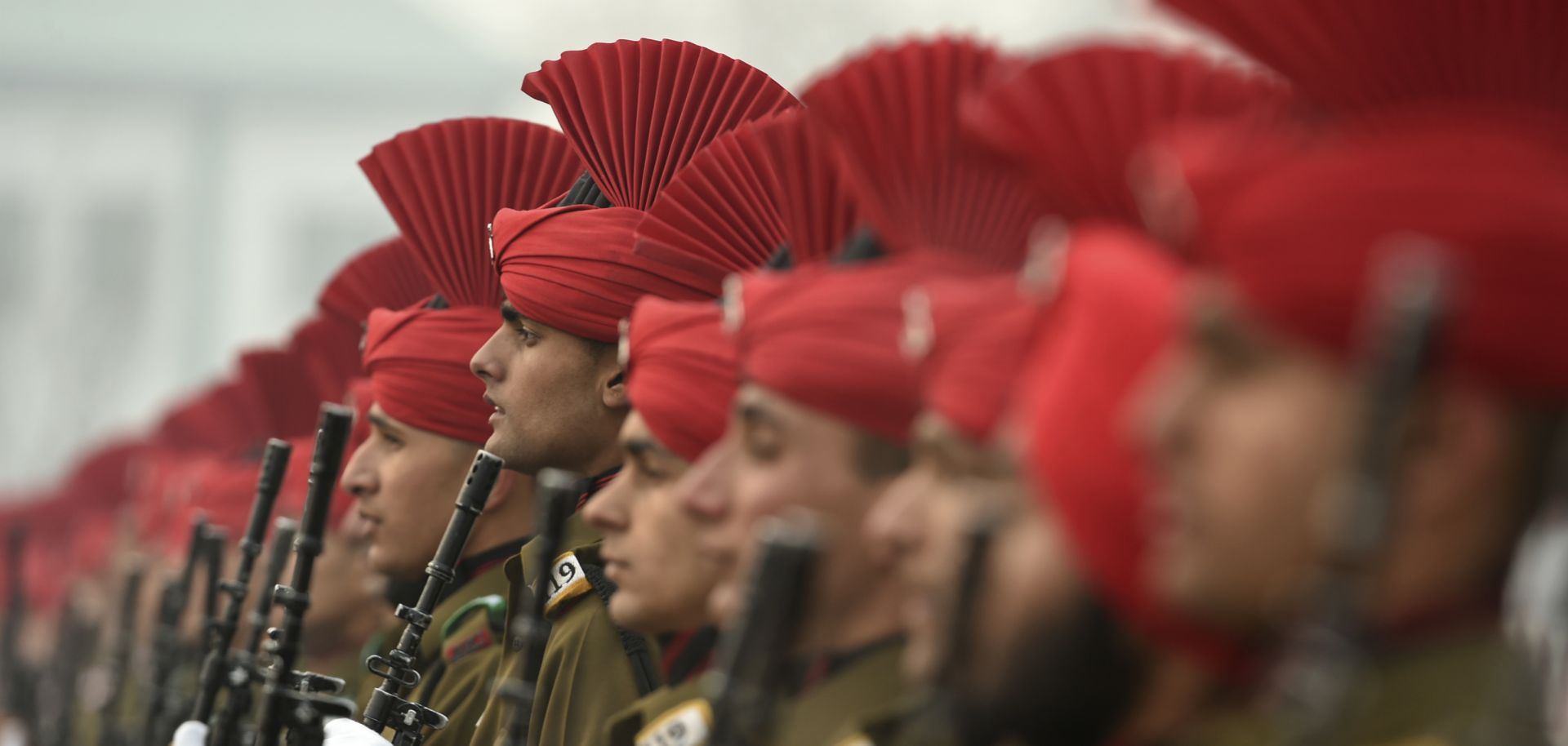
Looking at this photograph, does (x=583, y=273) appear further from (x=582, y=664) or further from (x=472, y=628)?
(x=472, y=628)

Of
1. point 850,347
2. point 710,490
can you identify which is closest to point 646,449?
point 710,490

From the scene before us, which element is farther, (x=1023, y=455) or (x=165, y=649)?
(x=165, y=649)

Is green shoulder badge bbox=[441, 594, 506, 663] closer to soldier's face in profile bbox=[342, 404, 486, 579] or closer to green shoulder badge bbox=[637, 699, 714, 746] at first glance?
soldier's face in profile bbox=[342, 404, 486, 579]

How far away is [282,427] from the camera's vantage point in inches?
327

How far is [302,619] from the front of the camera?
196 inches

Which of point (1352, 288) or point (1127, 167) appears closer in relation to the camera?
point (1352, 288)

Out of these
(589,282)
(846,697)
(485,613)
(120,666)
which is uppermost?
(589,282)

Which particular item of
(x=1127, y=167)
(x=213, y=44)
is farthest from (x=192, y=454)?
(x=213, y=44)

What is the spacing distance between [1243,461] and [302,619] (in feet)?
9.26

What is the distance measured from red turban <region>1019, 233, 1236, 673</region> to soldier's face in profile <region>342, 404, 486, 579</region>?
356 centimetres

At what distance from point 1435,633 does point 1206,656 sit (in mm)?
291

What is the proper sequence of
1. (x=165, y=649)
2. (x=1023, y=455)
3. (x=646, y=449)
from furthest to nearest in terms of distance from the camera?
1. (x=165, y=649)
2. (x=646, y=449)
3. (x=1023, y=455)

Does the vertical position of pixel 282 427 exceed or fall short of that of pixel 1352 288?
it falls short

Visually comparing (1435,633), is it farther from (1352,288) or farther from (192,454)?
(192,454)
